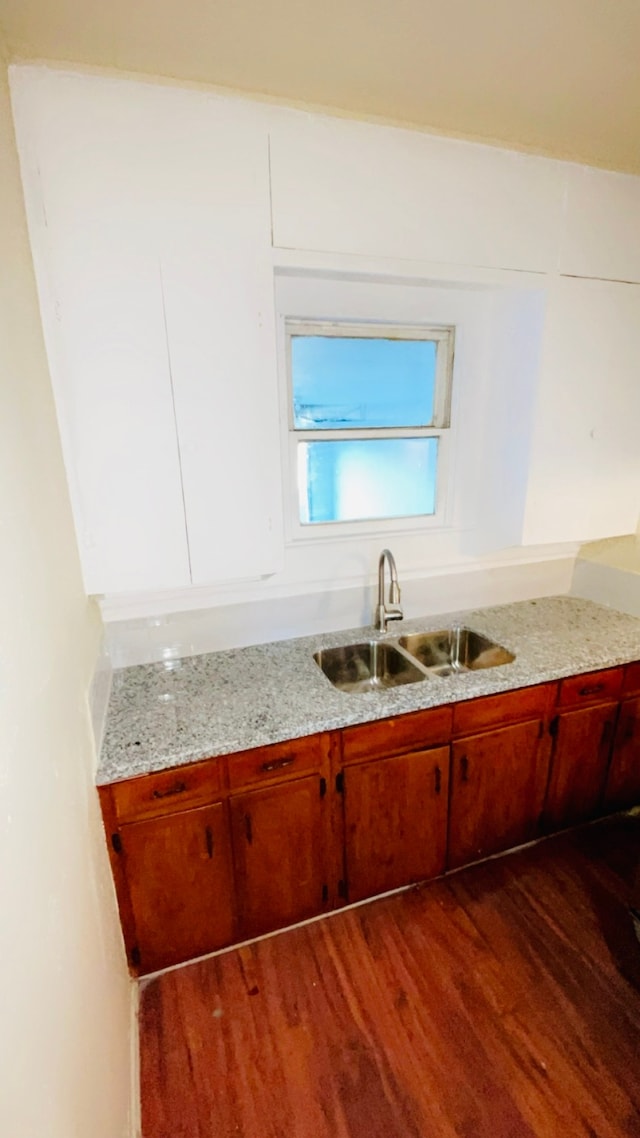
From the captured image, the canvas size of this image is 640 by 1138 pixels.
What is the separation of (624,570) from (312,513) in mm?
1437

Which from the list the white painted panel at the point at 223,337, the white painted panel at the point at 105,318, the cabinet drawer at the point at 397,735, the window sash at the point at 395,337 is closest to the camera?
the white painted panel at the point at 105,318

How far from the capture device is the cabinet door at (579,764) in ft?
6.00

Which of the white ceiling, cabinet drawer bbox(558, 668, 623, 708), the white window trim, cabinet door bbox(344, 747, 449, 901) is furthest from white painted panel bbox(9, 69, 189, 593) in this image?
cabinet drawer bbox(558, 668, 623, 708)

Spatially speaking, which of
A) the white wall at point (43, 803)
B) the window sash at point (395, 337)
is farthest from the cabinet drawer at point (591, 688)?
the white wall at point (43, 803)

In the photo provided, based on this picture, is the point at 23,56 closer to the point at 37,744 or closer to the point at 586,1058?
the point at 37,744

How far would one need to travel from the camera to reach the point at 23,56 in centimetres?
109

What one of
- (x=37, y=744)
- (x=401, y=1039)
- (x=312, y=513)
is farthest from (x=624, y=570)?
(x=37, y=744)

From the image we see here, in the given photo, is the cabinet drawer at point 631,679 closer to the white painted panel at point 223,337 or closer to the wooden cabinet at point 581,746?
the wooden cabinet at point 581,746

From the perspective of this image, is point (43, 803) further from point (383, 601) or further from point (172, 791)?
A: point (383, 601)

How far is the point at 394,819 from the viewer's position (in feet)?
5.35

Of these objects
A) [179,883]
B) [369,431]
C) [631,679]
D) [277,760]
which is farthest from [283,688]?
[631,679]

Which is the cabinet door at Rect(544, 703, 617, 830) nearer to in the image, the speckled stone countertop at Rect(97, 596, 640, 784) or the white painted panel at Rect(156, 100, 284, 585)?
the speckled stone countertop at Rect(97, 596, 640, 784)

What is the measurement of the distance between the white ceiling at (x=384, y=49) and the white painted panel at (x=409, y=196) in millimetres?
76

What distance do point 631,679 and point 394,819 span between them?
1092mm
